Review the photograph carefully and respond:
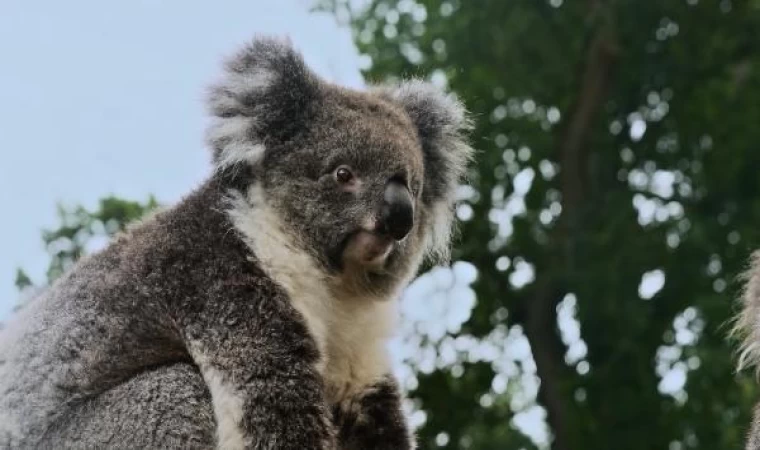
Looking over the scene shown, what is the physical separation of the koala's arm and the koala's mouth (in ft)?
1.05

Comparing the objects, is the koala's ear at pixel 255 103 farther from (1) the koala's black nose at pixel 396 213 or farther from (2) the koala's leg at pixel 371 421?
(2) the koala's leg at pixel 371 421

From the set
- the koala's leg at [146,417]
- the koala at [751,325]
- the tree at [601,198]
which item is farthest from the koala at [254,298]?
the tree at [601,198]

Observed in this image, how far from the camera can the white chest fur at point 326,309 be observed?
387 cm

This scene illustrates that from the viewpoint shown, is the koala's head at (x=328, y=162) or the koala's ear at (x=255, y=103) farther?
the koala's ear at (x=255, y=103)

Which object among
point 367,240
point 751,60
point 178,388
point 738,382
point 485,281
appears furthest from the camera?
point 751,60

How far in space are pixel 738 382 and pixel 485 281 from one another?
299cm

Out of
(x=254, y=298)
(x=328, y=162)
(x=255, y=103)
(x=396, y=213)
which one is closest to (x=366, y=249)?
(x=396, y=213)

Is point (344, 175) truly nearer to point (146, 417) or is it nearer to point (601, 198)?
point (146, 417)

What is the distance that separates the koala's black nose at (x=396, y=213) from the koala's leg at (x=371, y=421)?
2.03 ft

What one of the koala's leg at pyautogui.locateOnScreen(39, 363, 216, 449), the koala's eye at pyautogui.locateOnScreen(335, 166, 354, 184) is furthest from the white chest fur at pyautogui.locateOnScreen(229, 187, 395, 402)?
the koala's leg at pyautogui.locateOnScreen(39, 363, 216, 449)

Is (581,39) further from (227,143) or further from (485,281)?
(227,143)

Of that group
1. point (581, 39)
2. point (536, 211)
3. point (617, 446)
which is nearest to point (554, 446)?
point (617, 446)

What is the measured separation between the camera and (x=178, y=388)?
363cm

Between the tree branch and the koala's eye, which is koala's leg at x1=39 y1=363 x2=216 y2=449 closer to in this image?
the koala's eye
